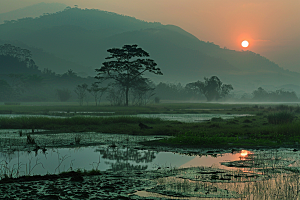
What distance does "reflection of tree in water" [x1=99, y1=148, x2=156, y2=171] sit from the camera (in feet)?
Answer: 42.3

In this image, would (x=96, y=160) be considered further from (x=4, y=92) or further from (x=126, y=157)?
(x=4, y=92)

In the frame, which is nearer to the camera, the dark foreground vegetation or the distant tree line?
the dark foreground vegetation

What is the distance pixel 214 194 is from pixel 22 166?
315 inches

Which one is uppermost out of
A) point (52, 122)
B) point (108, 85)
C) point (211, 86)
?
point (211, 86)

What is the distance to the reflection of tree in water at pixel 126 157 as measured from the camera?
12898mm

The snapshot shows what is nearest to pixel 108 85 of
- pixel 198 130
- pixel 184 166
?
pixel 198 130

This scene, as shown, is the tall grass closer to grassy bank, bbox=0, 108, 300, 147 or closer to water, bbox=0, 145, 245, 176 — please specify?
grassy bank, bbox=0, 108, 300, 147

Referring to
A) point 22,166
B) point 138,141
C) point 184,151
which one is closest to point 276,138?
point 184,151

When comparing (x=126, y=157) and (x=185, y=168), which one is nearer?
(x=185, y=168)

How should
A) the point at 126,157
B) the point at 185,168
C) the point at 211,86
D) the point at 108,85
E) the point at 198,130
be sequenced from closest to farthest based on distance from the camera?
the point at 185,168
the point at 126,157
the point at 198,130
the point at 108,85
the point at 211,86

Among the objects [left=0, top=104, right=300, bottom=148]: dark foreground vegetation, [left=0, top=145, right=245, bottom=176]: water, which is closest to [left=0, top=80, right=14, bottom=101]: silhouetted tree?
[left=0, top=104, right=300, bottom=148]: dark foreground vegetation

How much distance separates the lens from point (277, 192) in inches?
361

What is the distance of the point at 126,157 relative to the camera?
585 inches

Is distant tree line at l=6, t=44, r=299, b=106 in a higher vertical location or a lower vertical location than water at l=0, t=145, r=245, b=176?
higher
